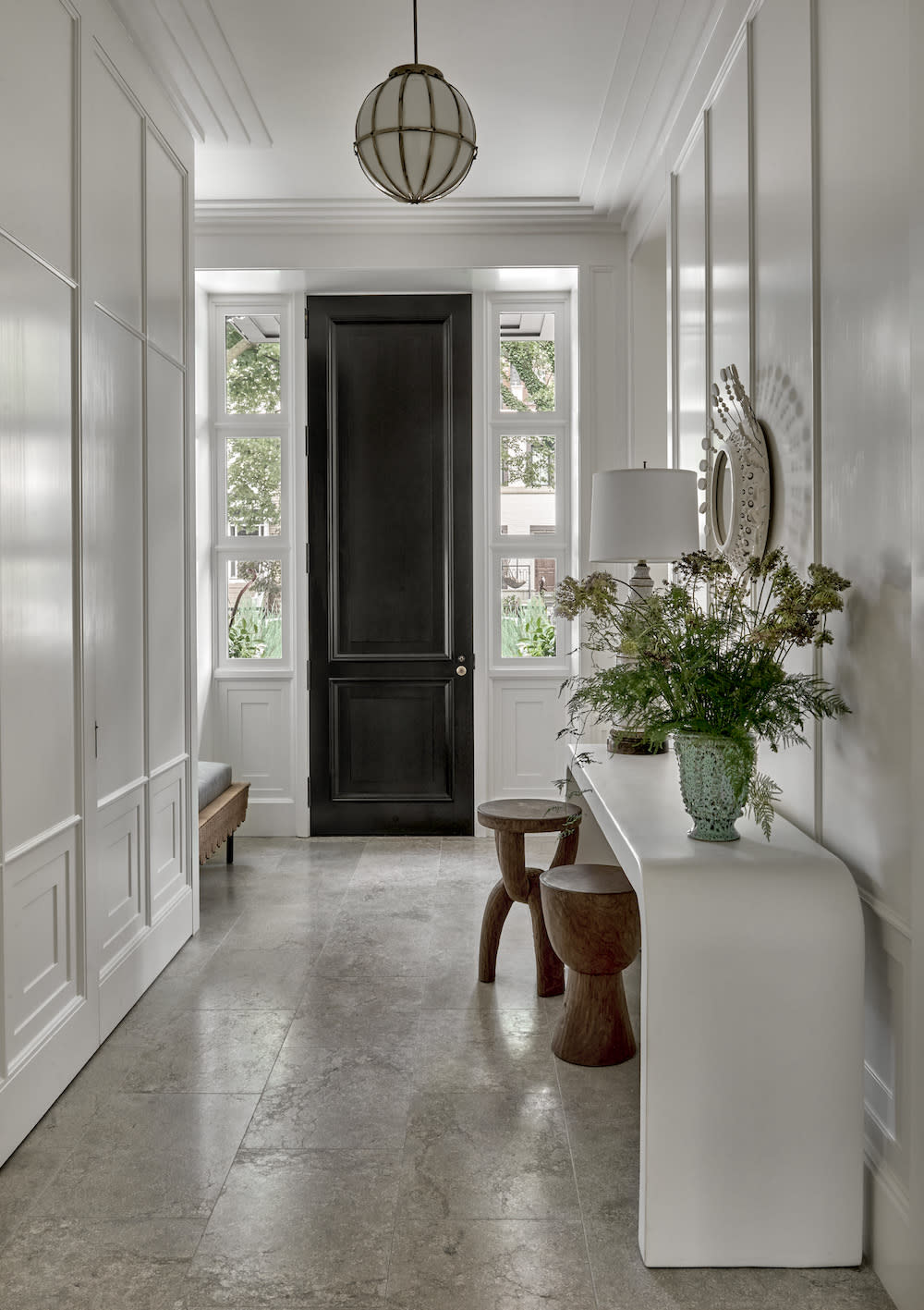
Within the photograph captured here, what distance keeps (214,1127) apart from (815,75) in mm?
2860

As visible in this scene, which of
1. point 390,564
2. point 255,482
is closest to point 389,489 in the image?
point 390,564

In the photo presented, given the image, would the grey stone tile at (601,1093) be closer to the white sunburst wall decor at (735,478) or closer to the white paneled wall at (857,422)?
the white paneled wall at (857,422)

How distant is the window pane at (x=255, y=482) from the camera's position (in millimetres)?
5449

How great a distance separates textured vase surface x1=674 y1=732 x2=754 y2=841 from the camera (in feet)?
6.56

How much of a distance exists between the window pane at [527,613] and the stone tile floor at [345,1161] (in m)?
2.23

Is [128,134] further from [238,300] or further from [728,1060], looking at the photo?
[728,1060]

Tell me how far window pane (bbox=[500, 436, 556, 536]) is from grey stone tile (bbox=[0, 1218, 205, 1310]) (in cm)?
406

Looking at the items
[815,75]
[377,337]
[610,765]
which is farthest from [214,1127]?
[377,337]

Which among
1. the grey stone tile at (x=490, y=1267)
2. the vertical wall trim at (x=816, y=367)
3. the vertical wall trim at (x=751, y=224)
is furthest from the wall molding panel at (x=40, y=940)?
the vertical wall trim at (x=751, y=224)

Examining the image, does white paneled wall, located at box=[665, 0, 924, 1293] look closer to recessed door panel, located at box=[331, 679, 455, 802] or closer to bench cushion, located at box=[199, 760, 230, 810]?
bench cushion, located at box=[199, 760, 230, 810]

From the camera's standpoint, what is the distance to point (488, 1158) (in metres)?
2.24

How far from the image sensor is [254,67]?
11.5ft

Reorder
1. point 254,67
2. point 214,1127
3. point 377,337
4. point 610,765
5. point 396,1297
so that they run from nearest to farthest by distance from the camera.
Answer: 1. point 396,1297
2. point 214,1127
3. point 610,765
4. point 254,67
5. point 377,337

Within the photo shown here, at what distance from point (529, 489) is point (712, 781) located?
3648mm
